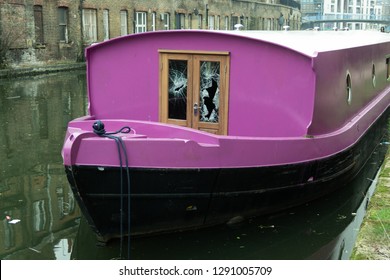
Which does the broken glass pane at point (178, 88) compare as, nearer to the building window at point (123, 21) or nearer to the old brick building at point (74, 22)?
the old brick building at point (74, 22)

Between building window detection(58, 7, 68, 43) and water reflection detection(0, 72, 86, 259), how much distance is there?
9.96 meters

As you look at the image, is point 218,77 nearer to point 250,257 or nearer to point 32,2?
point 250,257

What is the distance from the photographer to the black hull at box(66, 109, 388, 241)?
5.03m

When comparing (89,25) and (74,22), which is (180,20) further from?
(74,22)

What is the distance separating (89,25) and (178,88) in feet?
69.4

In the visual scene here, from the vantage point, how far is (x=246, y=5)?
45156 millimetres

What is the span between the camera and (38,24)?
23.0m

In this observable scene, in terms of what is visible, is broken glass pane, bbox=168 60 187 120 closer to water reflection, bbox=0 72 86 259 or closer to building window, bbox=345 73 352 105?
water reflection, bbox=0 72 86 259

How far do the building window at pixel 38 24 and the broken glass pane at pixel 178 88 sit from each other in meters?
18.0

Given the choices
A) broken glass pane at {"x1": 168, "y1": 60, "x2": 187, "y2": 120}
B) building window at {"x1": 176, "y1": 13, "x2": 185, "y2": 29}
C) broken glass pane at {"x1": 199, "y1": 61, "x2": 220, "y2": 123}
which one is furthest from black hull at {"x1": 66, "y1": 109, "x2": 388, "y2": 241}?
building window at {"x1": 176, "y1": 13, "x2": 185, "y2": 29}

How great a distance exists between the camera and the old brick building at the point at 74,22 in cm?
2147

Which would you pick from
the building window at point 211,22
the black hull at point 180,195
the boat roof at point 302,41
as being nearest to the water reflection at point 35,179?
the black hull at point 180,195

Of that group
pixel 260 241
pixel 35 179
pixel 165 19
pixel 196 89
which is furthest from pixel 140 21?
pixel 260 241
